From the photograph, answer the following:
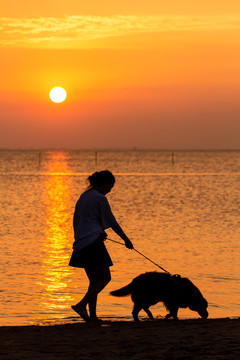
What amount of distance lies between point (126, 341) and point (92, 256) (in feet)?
4.25

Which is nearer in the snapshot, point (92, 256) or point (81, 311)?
point (92, 256)

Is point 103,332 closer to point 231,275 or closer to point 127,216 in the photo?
point 231,275

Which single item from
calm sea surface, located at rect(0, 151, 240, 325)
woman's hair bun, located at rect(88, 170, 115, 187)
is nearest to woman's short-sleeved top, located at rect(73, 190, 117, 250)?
woman's hair bun, located at rect(88, 170, 115, 187)

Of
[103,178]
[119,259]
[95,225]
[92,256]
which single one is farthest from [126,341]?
[119,259]

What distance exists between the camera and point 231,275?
13773 mm

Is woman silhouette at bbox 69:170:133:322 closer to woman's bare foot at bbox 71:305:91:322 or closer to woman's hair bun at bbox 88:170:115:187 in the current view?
woman's hair bun at bbox 88:170:115:187

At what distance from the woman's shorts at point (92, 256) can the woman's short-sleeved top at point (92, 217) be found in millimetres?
56

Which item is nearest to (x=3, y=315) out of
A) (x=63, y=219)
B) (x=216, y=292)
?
(x=216, y=292)

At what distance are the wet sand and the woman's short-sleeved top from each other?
991 millimetres

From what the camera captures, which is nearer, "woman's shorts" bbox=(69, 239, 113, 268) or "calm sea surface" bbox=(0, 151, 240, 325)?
"woman's shorts" bbox=(69, 239, 113, 268)

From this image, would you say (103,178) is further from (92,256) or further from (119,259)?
(119,259)

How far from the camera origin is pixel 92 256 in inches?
317

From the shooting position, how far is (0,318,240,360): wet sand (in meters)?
6.47

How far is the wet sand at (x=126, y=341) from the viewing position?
647 cm
